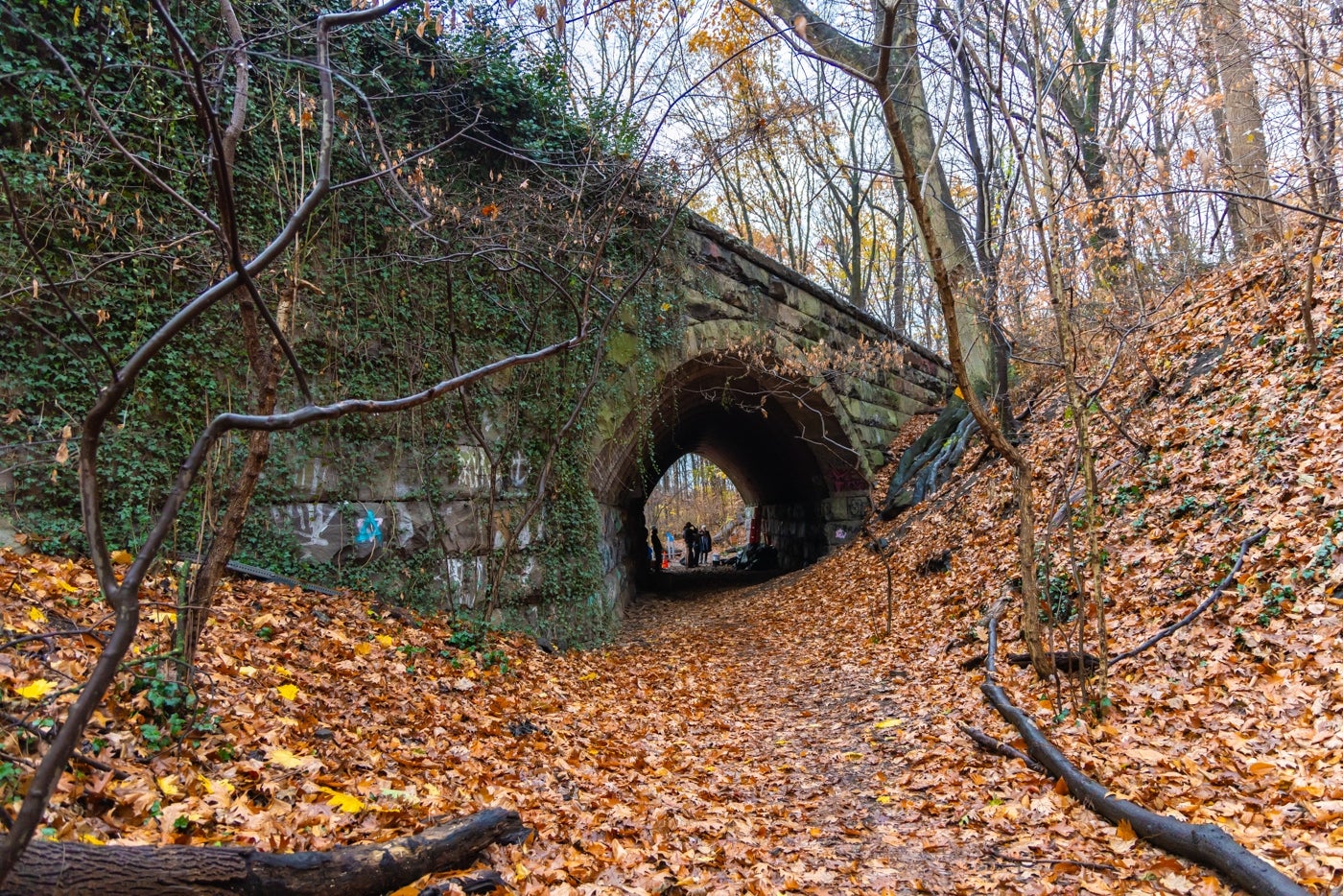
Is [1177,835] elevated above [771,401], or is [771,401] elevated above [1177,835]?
[771,401]

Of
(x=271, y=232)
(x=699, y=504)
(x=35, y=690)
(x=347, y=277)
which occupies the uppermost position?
(x=271, y=232)

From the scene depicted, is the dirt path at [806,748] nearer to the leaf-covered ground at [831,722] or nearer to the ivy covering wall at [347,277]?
the leaf-covered ground at [831,722]

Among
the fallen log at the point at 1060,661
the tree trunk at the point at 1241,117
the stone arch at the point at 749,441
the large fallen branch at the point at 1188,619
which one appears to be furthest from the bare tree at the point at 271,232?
the tree trunk at the point at 1241,117

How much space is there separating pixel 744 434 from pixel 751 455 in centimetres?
171

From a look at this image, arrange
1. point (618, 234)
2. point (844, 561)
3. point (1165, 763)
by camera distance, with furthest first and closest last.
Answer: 1. point (844, 561)
2. point (618, 234)
3. point (1165, 763)

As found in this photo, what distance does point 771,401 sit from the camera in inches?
473

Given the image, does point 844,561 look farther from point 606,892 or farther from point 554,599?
point 606,892

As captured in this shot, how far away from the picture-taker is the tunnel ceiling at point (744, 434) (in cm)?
1020

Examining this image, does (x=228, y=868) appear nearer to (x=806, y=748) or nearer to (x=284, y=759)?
(x=284, y=759)

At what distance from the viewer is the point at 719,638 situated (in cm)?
859

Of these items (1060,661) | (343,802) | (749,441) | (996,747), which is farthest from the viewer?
(749,441)

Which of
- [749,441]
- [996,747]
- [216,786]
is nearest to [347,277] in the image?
[216,786]

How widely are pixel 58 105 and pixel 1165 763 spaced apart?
25.1ft

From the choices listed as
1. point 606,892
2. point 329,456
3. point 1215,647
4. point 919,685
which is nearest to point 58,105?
point 329,456
